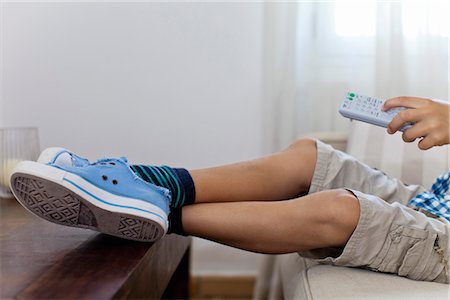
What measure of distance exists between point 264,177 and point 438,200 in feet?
0.98

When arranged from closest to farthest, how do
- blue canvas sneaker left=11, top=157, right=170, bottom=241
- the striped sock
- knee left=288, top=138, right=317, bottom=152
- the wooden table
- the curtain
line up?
the wooden table < blue canvas sneaker left=11, top=157, right=170, bottom=241 < the striped sock < knee left=288, top=138, right=317, bottom=152 < the curtain

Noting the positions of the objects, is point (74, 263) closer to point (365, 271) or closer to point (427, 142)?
point (365, 271)

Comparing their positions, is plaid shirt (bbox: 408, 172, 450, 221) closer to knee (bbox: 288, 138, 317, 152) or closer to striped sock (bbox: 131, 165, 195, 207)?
knee (bbox: 288, 138, 317, 152)

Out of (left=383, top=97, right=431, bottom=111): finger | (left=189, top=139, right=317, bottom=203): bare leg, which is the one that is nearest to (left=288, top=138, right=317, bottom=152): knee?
(left=189, top=139, right=317, bottom=203): bare leg

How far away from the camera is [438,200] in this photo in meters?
1.01

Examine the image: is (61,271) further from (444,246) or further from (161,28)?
(161,28)

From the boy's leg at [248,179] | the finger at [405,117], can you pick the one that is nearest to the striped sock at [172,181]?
the boy's leg at [248,179]

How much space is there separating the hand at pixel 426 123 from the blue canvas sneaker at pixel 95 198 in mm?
Answer: 405

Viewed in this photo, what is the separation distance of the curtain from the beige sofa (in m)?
0.21

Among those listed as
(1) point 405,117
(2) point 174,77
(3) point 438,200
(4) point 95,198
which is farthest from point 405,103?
(2) point 174,77

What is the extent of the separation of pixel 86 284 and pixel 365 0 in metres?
1.21

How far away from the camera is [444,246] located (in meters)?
0.89

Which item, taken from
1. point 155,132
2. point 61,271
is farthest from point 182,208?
point 155,132

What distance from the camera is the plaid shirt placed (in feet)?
3.22
